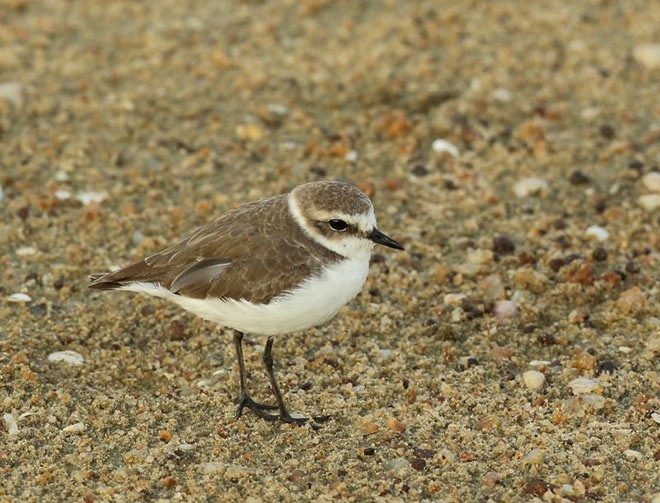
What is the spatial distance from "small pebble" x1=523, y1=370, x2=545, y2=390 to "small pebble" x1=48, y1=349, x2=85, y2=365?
274 centimetres

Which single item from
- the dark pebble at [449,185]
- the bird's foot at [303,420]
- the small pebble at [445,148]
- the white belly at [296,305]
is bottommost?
the dark pebble at [449,185]

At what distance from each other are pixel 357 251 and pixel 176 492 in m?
1.68

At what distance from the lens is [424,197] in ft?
26.9

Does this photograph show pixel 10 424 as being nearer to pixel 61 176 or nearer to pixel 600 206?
pixel 61 176

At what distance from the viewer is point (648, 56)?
385 inches

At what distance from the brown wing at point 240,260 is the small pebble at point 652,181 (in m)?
3.47

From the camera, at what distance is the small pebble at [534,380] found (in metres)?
6.09

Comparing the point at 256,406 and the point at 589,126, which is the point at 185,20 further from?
the point at 256,406

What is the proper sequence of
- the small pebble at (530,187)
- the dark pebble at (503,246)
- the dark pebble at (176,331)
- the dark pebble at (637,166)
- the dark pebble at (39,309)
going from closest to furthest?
the dark pebble at (176,331), the dark pebble at (39,309), the dark pebble at (503,246), the small pebble at (530,187), the dark pebble at (637,166)

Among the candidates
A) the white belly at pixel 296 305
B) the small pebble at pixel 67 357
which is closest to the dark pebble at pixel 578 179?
the white belly at pixel 296 305

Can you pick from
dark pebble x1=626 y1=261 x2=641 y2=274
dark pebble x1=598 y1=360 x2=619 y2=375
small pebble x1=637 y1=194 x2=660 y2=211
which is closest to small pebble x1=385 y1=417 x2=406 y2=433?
dark pebble x1=598 y1=360 x2=619 y2=375

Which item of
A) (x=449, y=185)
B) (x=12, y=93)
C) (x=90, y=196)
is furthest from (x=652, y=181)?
(x=12, y=93)

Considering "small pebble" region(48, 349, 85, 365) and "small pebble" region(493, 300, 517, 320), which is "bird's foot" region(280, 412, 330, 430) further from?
"small pebble" region(493, 300, 517, 320)

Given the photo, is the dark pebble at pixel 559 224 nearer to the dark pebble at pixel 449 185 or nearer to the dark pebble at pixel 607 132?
the dark pebble at pixel 449 185
